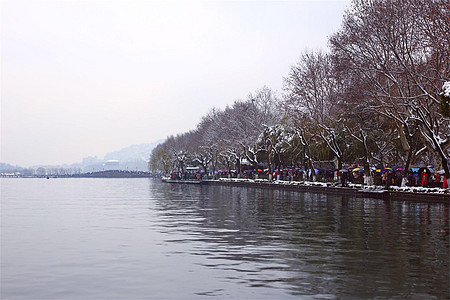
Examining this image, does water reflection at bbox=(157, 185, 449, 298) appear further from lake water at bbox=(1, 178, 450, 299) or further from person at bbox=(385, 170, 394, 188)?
person at bbox=(385, 170, 394, 188)

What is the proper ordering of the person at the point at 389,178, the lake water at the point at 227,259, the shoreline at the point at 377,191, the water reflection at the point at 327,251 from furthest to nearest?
the person at the point at 389,178 < the shoreline at the point at 377,191 < the water reflection at the point at 327,251 < the lake water at the point at 227,259

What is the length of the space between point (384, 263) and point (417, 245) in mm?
3646

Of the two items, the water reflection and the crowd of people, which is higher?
the crowd of people

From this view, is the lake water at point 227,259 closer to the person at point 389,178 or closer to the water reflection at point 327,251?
the water reflection at point 327,251

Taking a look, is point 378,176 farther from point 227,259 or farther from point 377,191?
point 227,259

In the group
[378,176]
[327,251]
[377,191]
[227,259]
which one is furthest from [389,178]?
[227,259]

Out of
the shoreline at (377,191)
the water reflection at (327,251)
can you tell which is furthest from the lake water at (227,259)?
the shoreline at (377,191)

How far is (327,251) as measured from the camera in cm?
1466

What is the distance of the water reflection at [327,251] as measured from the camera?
10484 millimetres

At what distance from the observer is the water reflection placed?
34.4 feet

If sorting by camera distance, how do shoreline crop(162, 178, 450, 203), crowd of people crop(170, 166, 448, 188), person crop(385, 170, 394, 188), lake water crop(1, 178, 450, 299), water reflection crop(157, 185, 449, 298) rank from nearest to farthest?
lake water crop(1, 178, 450, 299) < water reflection crop(157, 185, 449, 298) < shoreline crop(162, 178, 450, 203) < crowd of people crop(170, 166, 448, 188) < person crop(385, 170, 394, 188)

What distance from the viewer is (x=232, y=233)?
19125mm

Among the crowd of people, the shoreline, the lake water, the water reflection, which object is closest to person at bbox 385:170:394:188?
the crowd of people

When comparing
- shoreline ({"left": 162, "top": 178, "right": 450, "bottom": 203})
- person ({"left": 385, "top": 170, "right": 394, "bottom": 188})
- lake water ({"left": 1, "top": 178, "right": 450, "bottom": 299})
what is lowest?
lake water ({"left": 1, "top": 178, "right": 450, "bottom": 299})
